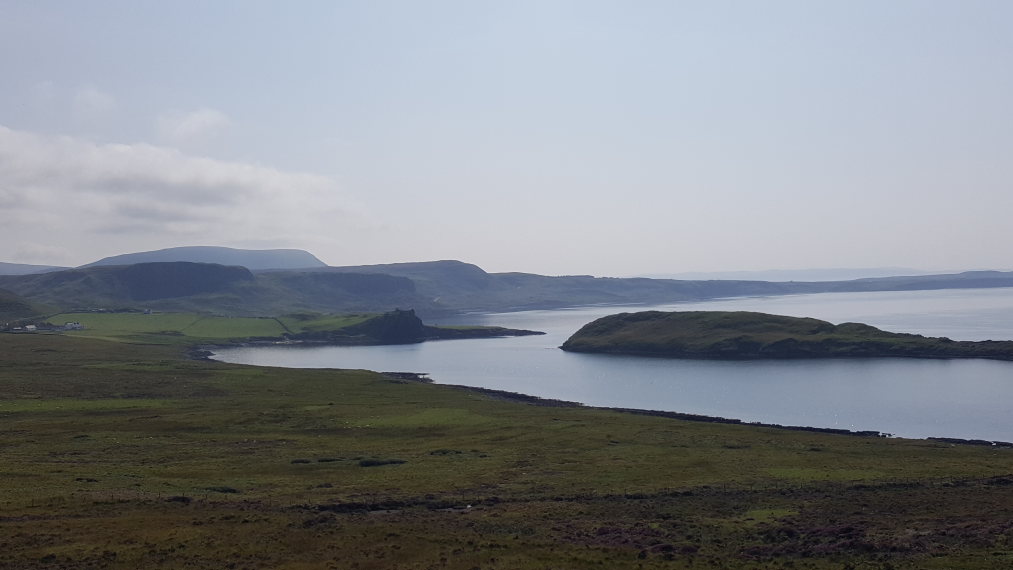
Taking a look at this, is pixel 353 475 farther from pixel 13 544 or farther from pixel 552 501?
pixel 13 544

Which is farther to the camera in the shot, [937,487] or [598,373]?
[598,373]

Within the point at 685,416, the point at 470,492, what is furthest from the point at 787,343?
the point at 470,492

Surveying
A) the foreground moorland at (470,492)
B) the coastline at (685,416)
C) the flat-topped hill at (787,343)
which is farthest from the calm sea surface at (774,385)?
the foreground moorland at (470,492)

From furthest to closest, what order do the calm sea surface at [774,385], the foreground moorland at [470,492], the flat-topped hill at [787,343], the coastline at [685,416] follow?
the flat-topped hill at [787,343] → the calm sea surface at [774,385] → the coastline at [685,416] → the foreground moorland at [470,492]

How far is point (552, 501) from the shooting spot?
43.0m

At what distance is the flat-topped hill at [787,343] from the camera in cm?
15638

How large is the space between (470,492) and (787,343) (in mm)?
143024

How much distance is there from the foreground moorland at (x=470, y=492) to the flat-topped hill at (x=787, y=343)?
9652cm

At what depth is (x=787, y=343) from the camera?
17225 cm

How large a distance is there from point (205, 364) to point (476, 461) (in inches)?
4144

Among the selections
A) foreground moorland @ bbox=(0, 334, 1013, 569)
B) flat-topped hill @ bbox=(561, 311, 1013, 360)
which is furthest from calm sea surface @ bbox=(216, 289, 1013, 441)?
foreground moorland @ bbox=(0, 334, 1013, 569)

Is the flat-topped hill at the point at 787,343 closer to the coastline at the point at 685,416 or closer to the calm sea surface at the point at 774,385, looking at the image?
the calm sea surface at the point at 774,385

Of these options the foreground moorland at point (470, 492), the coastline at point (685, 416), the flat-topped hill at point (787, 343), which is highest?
the flat-topped hill at point (787, 343)

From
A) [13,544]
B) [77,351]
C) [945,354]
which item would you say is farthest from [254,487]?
[945,354]
